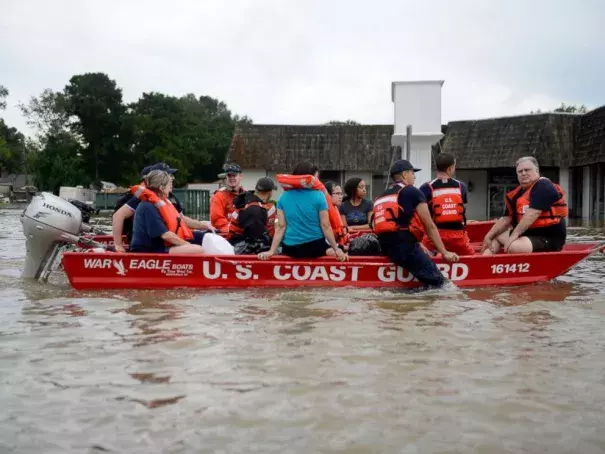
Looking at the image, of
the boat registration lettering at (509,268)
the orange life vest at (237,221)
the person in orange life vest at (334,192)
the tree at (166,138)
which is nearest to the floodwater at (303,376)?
the boat registration lettering at (509,268)

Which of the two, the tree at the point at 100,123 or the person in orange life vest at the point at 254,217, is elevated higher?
the tree at the point at 100,123

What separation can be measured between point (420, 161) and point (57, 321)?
1695cm

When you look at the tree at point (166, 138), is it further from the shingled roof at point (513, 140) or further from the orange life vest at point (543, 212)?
the orange life vest at point (543, 212)

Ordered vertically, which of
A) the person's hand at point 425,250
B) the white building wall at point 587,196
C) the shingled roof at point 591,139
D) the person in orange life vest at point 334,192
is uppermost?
the shingled roof at point 591,139

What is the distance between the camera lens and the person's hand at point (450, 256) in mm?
7609

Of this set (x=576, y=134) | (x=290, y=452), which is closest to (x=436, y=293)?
(x=290, y=452)

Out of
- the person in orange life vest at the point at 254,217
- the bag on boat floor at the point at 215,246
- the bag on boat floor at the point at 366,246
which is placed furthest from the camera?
Result: the person in orange life vest at the point at 254,217

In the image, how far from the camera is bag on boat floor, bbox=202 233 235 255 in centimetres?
809

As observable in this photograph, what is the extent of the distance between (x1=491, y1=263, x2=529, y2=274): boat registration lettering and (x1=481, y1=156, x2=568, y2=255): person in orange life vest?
171 mm

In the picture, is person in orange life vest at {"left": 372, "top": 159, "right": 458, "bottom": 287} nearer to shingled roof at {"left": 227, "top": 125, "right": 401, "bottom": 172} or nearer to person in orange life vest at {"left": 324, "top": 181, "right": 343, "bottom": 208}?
person in orange life vest at {"left": 324, "top": 181, "right": 343, "bottom": 208}

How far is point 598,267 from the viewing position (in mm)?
10367

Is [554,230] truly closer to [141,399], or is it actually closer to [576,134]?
[141,399]

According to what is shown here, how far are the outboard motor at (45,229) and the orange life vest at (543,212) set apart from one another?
18.4ft

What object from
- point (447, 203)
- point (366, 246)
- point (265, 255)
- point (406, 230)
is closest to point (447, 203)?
point (447, 203)
